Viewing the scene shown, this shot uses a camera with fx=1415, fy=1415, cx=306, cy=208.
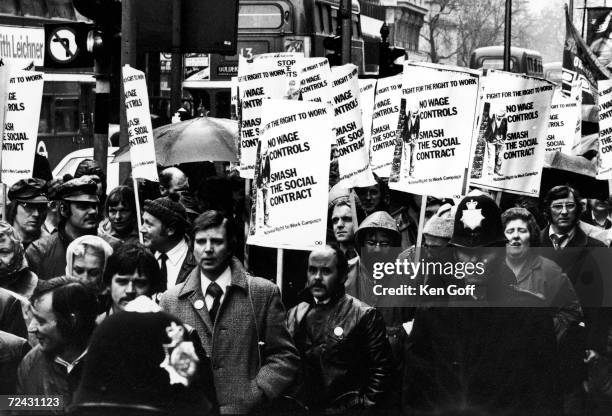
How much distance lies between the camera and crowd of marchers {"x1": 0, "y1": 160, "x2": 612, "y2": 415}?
18.3ft

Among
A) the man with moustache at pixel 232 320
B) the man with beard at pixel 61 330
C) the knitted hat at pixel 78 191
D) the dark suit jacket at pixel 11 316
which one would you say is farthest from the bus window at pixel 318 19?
the man with beard at pixel 61 330

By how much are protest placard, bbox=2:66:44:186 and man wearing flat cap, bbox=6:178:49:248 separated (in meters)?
0.56

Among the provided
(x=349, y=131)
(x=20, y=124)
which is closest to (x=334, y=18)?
(x=20, y=124)

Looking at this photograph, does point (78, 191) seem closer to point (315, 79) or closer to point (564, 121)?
point (315, 79)

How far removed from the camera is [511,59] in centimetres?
3762

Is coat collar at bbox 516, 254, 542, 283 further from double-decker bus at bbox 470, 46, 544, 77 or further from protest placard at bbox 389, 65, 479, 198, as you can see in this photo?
double-decker bus at bbox 470, 46, 544, 77

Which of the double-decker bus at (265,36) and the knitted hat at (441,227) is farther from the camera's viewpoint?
the double-decker bus at (265,36)

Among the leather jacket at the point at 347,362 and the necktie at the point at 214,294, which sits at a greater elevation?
the necktie at the point at 214,294

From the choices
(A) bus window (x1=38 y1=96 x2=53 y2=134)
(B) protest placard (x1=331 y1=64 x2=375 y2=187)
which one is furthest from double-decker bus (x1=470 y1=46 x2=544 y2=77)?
(B) protest placard (x1=331 y1=64 x2=375 y2=187)

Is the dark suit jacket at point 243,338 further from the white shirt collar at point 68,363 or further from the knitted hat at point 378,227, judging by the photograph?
the knitted hat at point 378,227

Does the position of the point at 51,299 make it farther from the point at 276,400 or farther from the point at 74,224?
the point at 74,224

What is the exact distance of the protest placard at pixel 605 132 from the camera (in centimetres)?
1012

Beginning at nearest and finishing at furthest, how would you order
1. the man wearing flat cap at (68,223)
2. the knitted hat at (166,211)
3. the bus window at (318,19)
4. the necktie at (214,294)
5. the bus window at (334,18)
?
the necktie at (214,294), the knitted hat at (166,211), the man wearing flat cap at (68,223), the bus window at (318,19), the bus window at (334,18)

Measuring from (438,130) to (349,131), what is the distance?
1119mm
